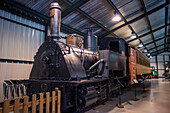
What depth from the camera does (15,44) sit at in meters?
6.92

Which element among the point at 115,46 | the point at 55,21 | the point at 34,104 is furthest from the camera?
the point at 115,46

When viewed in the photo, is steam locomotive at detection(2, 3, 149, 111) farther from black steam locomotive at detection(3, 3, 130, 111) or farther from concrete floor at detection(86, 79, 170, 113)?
concrete floor at detection(86, 79, 170, 113)

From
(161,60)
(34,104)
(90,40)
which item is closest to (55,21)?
(90,40)

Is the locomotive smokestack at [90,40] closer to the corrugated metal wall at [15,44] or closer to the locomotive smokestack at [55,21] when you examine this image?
the locomotive smokestack at [55,21]

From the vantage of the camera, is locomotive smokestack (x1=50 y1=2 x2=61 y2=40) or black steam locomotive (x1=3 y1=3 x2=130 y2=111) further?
locomotive smokestack (x1=50 y1=2 x2=61 y2=40)

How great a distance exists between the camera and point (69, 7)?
7910mm

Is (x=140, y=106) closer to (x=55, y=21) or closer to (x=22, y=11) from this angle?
(x=55, y=21)

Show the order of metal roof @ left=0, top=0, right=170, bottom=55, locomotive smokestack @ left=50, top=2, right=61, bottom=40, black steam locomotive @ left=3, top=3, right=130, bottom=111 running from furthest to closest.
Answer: metal roof @ left=0, top=0, right=170, bottom=55, locomotive smokestack @ left=50, top=2, right=61, bottom=40, black steam locomotive @ left=3, top=3, right=130, bottom=111

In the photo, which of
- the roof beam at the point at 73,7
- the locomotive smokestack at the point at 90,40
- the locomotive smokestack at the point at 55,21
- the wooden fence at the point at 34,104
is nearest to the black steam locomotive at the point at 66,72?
the locomotive smokestack at the point at 55,21

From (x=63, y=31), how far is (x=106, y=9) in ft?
11.3

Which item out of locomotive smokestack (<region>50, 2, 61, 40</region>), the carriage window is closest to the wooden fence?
locomotive smokestack (<region>50, 2, 61, 40</region>)

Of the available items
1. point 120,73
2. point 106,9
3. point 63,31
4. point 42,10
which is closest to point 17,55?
point 42,10

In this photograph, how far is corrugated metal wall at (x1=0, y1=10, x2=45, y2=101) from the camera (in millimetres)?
6391

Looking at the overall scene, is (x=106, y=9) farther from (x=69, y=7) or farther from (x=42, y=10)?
(x=42, y=10)
